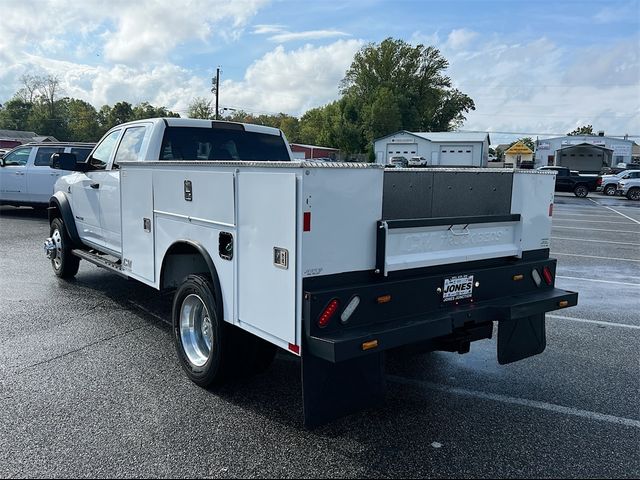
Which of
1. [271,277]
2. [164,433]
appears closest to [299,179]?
[271,277]

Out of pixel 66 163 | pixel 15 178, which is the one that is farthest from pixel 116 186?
pixel 15 178

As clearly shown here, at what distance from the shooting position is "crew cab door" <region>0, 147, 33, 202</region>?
15.0m

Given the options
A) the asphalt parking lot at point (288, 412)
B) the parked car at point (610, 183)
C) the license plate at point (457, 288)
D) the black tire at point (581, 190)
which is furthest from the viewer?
the parked car at point (610, 183)

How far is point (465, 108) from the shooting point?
91000mm

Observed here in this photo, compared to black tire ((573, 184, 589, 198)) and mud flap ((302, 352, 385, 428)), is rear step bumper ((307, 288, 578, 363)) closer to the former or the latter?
mud flap ((302, 352, 385, 428))

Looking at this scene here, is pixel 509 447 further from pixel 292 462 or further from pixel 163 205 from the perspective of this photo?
pixel 163 205

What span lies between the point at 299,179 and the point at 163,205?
198 centimetres

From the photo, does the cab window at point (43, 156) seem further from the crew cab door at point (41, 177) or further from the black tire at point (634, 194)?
the black tire at point (634, 194)

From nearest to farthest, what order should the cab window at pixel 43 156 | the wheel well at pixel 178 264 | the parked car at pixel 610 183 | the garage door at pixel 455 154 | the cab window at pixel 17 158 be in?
the wheel well at pixel 178 264
the cab window at pixel 43 156
the cab window at pixel 17 158
the parked car at pixel 610 183
the garage door at pixel 455 154

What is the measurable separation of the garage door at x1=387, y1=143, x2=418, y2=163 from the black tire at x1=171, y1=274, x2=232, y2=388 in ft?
180

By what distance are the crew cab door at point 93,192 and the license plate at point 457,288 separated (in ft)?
13.5

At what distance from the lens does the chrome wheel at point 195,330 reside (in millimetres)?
4332

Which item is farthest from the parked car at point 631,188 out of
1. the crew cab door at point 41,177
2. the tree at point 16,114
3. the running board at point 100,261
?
the tree at point 16,114

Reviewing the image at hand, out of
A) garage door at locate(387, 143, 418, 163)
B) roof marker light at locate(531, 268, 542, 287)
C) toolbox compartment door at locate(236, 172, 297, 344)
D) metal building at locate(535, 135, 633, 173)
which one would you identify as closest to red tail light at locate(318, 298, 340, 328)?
toolbox compartment door at locate(236, 172, 297, 344)
